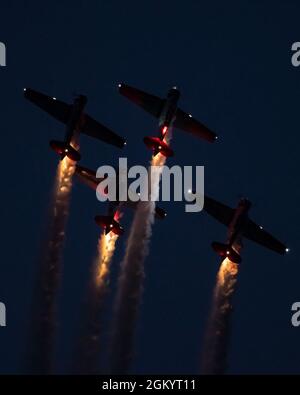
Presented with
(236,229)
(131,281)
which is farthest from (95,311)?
(236,229)

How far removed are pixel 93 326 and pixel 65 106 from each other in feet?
74.0

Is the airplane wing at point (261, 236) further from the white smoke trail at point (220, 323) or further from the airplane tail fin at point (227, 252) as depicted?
the airplane tail fin at point (227, 252)


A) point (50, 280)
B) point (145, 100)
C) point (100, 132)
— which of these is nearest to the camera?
point (50, 280)

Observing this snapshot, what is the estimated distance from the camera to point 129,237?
108 m

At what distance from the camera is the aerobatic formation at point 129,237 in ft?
335

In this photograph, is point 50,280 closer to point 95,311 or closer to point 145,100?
point 95,311

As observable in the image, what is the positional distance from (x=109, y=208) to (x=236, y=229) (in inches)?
501

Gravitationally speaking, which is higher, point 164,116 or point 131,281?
point 164,116

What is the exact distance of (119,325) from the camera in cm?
10269

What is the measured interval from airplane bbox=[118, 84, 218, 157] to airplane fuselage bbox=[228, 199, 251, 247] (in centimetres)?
881

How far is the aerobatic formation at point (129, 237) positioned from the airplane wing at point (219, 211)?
0.33 ft

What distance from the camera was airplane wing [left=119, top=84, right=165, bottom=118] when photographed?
11119cm

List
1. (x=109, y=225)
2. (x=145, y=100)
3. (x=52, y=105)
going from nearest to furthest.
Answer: (x=109, y=225), (x=52, y=105), (x=145, y=100)

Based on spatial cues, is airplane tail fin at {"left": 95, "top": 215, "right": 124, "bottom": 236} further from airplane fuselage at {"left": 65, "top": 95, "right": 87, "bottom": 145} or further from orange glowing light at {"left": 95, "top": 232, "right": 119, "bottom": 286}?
airplane fuselage at {"left": 65, "top": 95, "right": 87, "bottom": 145}
